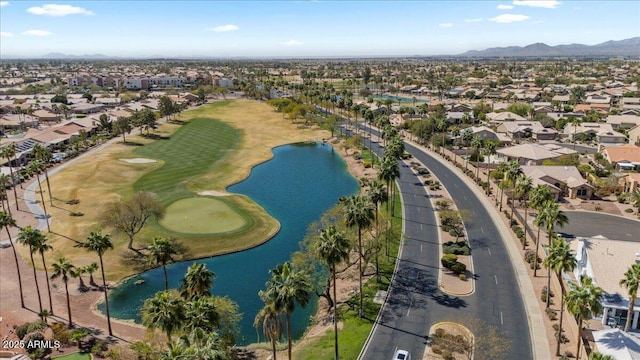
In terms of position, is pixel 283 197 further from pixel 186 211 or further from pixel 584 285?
pixel 584 285

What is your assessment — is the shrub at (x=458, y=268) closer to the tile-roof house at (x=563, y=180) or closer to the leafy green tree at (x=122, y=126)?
the tile-roof house at (x=563, y=180)

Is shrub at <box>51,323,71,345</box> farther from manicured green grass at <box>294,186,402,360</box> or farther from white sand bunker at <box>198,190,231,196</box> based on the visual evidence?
white sand bunker at <box>198,190,231,196</box>

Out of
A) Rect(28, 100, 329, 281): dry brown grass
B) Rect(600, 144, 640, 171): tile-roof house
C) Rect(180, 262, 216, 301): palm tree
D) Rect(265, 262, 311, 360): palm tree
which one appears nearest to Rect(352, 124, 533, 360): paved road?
Rect(265, 262, 311, 360): palm tree

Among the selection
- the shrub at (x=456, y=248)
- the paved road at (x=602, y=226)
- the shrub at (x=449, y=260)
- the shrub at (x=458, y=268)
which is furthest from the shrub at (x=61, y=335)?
the paved road at (x=602, y=226)

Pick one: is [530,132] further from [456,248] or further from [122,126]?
[122,126]

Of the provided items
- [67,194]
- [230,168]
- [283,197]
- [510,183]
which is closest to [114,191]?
[67,194]

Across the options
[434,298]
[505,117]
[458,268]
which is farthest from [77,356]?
[505,117]
